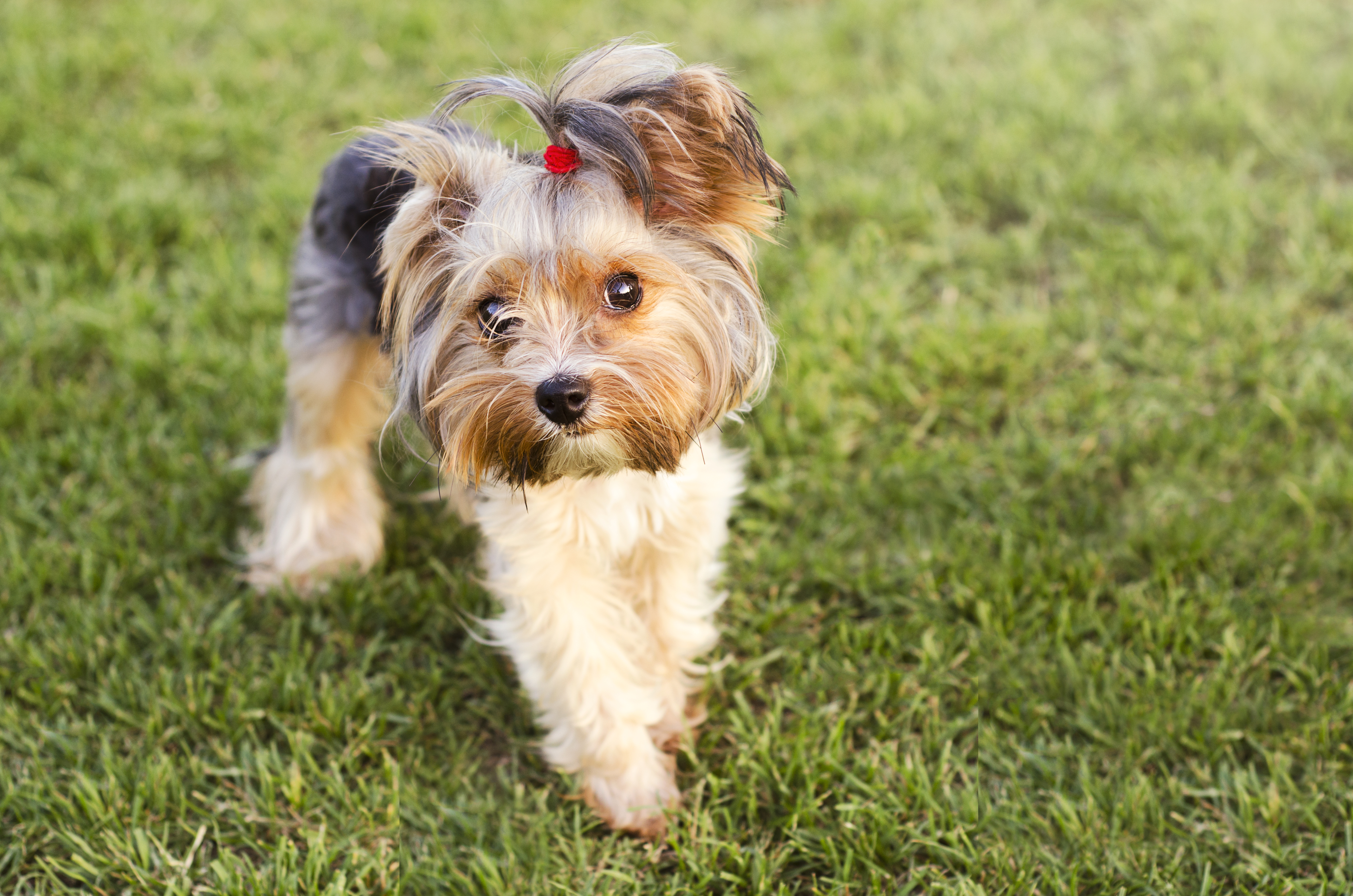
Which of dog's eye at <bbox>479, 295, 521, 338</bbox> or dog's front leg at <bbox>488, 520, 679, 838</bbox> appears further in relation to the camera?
dog's front leg at <bbox>488, 520, 679, 838</bbox>

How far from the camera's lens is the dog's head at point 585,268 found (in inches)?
90.8

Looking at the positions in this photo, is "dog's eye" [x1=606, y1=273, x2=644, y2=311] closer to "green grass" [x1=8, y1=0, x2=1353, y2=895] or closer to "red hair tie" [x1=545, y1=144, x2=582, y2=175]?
"red hair tie" [x1=545, y1=144, x2=582, y2=175]

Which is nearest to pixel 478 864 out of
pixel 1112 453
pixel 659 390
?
pixel 659 390

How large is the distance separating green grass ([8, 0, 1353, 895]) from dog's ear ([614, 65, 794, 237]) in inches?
58.3

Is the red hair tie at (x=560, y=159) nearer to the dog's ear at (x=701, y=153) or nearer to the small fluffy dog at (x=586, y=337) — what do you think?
the small fluffy dog at (x=586, y=337)

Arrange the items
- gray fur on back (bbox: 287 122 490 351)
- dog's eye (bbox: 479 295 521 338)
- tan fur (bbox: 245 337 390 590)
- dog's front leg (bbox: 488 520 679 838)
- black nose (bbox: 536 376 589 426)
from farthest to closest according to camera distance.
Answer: tan fur (bbox: 245 337 390 590)
gray fur on back (bbox: 287 122 490 351)
dog's front leg (bbox: 488 520 679 838)
dog's eye (bbox: 479 295 521 338)
black nose (bbox: 536 376 589 426)

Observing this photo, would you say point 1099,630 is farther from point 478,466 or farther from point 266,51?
point 266,51

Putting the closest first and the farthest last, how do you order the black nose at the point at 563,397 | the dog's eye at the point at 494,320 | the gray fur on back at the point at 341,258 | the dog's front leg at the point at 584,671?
the black nose at the point at 563,397
the dog's eye at the point at 494,320
the dog's front leg at the point at 584,671
the gray fur on back at the point at 341,258

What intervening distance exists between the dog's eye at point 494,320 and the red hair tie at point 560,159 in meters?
0.31

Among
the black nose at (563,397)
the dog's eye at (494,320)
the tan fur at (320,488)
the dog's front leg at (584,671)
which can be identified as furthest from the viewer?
the tan fur at (320,488)

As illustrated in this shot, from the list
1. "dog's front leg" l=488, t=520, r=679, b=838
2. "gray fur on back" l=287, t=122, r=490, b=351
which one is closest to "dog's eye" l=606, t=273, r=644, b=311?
"dog's front leg" l=488, t=520, r=679, b=838

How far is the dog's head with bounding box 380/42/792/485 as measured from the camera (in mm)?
2307

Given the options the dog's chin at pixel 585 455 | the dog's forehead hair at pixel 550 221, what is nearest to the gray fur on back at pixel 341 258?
the dog's forehead hair at pixel 550 221

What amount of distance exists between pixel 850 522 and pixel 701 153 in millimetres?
1757
